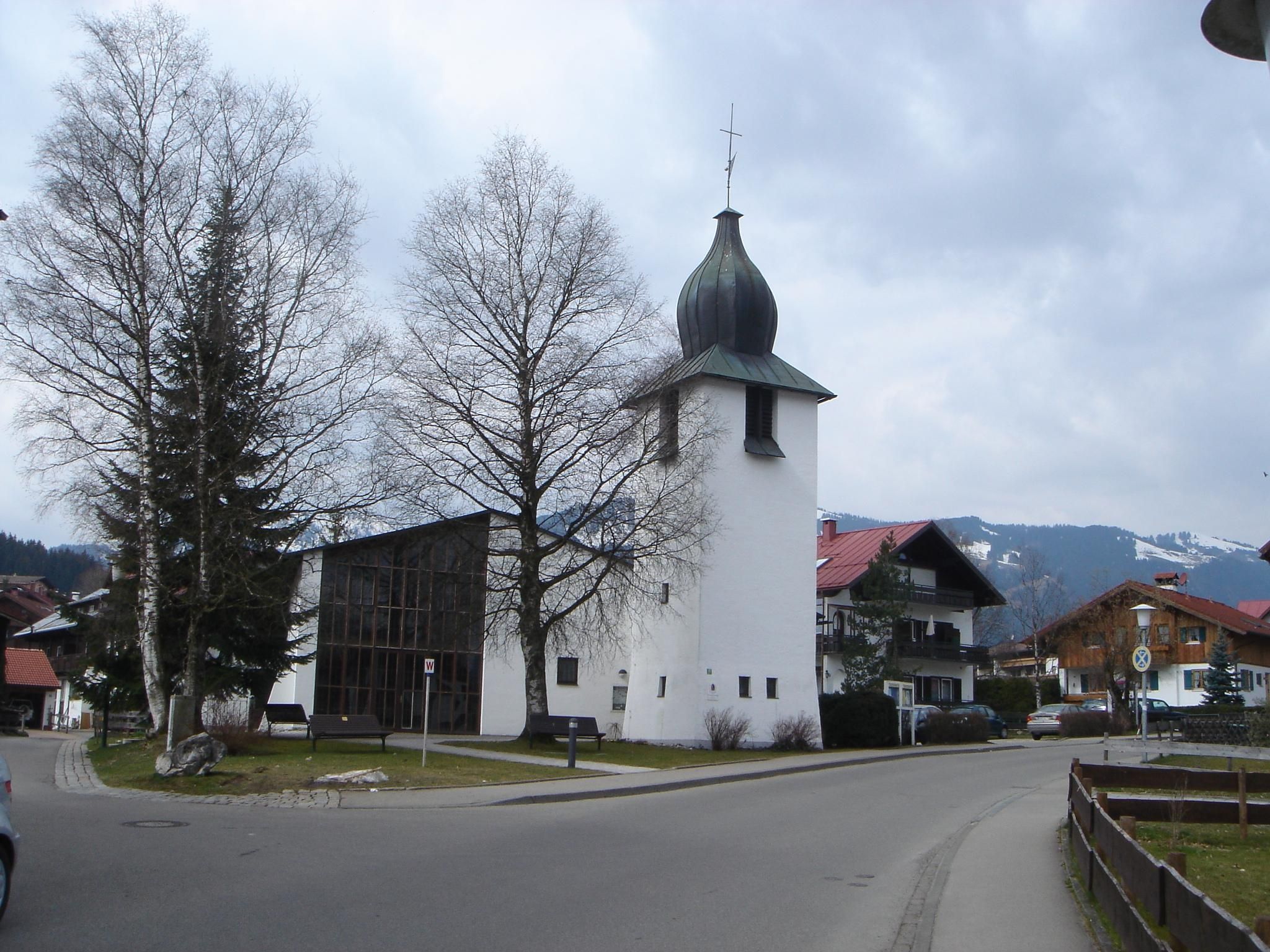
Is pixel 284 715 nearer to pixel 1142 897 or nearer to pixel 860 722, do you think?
pixel 860 722

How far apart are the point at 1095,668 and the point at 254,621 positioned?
50.8 meters

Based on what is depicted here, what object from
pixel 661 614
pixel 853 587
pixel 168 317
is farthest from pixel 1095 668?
pixel 168 317

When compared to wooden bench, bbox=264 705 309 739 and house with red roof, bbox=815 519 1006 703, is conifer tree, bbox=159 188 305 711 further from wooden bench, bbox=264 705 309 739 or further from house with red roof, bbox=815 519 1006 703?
house with red roof, bbox=815 519 1006 703

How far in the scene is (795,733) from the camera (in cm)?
3681

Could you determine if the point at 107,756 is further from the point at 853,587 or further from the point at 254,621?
the point at 853,587

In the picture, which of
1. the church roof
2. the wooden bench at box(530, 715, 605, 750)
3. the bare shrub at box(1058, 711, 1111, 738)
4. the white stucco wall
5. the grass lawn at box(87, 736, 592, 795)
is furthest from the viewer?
the bare shrub at box(1058, 711, 1111, 738)

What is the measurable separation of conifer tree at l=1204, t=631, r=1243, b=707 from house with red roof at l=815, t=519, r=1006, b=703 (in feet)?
33.4

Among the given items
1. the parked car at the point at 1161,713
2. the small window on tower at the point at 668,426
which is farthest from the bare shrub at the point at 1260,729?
the small window on tower at the point at 668,426

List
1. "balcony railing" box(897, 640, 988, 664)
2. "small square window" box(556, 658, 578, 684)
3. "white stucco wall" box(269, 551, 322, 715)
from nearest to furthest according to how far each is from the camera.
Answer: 1. "white stucco wall" box(269, 551, 322, 715)
2. "small square window" box(556, 658, 578, 684)
3. "balcony railing" box(897, 640, 988, 664)

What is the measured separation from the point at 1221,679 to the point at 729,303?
33.8 m

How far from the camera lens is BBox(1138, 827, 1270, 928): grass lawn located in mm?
9586

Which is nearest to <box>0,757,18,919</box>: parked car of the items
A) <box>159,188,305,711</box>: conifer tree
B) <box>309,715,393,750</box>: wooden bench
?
Result: <box>159,188,305,711</box>: conifer tree

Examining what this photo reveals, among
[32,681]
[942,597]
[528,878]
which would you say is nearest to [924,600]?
[942,597]

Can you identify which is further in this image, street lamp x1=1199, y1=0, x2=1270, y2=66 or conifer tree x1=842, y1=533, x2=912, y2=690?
conifer tree x1=842, y1=533, x2=912, y2=690
